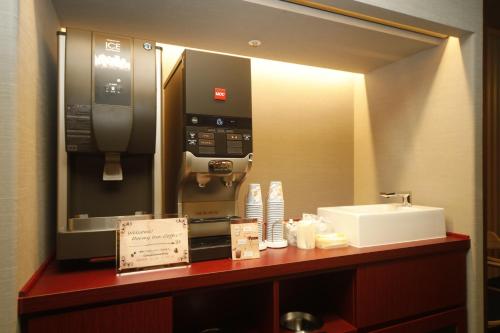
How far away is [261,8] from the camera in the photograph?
1.31m

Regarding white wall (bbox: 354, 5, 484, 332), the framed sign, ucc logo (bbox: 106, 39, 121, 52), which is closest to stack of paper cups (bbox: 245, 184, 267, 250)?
the framed sign

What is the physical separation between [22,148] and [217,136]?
613 mm

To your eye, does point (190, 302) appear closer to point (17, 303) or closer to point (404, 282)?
point (17, 303)

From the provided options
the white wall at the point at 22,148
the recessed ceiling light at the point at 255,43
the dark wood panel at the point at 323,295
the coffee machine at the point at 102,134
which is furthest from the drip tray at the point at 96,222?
the recessed ceiling light at the point at 255,43

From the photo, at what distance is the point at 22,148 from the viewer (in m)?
0.88

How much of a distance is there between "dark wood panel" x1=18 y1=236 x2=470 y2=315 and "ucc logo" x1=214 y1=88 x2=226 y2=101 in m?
0.63

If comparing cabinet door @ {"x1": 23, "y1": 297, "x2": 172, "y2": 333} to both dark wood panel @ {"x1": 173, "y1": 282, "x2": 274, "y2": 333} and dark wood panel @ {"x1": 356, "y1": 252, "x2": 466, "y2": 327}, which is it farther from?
dark wood panel @ {"x1": 356, "y1": 252, "x2": 466, "y2": 327}

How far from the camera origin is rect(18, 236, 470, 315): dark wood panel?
0.87 metres

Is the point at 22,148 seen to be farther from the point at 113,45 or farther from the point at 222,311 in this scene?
the point at 222,311

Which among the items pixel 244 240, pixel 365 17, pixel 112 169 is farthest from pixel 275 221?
pixel 365 17

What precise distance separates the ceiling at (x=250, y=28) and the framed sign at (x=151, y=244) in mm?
886

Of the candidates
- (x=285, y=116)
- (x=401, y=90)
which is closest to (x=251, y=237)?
(x=285, y=116)

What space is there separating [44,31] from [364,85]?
6.25 feet

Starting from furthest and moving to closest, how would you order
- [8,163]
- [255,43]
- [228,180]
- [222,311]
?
[255,43] < [222,311] < [228,180] < [8,163]
